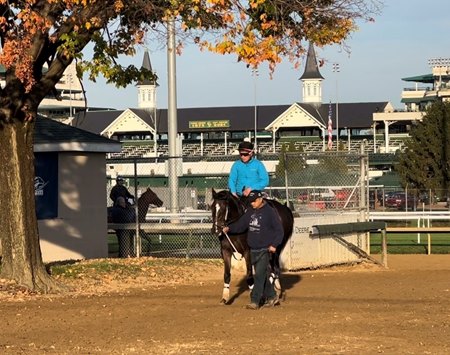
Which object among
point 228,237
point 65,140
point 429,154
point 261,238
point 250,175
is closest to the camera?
point 261,238

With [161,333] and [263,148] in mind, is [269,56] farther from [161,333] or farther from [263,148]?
[263,148]

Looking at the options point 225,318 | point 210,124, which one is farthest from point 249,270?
point 210,124

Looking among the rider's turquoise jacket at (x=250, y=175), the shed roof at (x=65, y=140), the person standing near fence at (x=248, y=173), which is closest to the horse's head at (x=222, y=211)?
the person standing near fence at (x=248, y=173)

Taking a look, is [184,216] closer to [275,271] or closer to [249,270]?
[275,271]

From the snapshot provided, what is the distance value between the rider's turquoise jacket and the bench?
18.7 feet

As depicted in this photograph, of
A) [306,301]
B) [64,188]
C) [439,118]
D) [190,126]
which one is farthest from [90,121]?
[306,301]

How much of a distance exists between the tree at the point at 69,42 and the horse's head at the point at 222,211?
195 cm

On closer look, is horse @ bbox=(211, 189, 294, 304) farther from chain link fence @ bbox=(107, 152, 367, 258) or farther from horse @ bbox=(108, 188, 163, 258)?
horse @ bbox=(108, 188, 163, 258)

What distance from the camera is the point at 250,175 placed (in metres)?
15.5

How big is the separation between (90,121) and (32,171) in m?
99.9

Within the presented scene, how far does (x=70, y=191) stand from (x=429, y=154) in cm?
3703

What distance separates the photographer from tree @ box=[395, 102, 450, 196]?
54562 millimetres

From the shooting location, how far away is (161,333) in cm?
1195

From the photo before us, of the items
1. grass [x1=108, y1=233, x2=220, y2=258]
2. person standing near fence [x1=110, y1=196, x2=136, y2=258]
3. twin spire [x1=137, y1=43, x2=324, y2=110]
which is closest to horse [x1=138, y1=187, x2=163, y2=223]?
person standing near fence [x1=110, y1=196, x2=136, y2=258]
